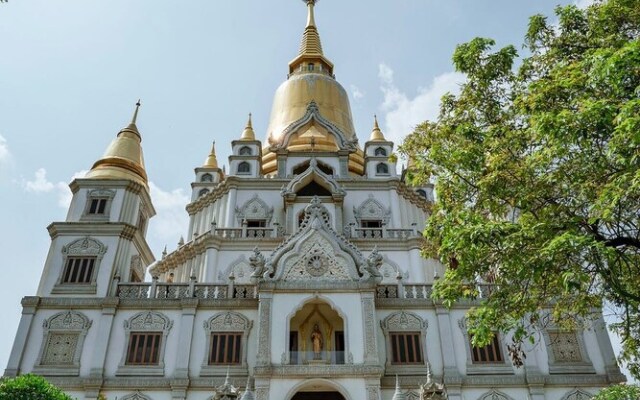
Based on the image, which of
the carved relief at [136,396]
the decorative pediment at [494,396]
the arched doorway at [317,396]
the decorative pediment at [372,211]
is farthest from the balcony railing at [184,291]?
the decorative pediment at [494,396]

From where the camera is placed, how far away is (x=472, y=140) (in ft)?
44.0

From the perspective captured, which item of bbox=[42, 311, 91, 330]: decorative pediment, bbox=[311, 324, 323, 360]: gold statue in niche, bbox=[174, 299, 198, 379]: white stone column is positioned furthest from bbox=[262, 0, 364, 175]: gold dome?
bbox=[42, 311, 91, 330]: decorative pediment

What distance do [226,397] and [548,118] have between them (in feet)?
39.8

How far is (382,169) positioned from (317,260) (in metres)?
10.5

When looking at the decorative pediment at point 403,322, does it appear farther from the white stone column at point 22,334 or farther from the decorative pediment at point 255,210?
the white stone column at point 22,334

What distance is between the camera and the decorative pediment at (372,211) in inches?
1109

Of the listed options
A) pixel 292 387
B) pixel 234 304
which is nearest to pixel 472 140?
pixel 292 387

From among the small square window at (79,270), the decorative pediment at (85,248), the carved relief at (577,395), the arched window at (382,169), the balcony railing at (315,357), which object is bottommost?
the carved relief at (577,395)

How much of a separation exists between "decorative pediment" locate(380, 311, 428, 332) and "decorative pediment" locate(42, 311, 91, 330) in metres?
11.3

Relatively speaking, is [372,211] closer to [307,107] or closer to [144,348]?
[307,107]

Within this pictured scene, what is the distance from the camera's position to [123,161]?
27625 mm

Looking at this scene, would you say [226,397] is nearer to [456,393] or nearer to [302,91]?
[456,393]

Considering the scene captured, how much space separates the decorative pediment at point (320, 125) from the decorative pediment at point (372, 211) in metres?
3.99

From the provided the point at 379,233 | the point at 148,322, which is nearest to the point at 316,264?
the point at 379,233
